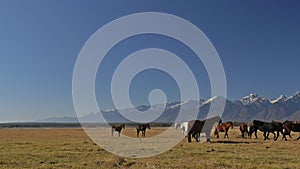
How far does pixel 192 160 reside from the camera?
18422 mm

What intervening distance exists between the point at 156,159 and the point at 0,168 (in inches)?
277

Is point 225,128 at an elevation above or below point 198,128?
above

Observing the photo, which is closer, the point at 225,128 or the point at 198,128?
the point at 198,128

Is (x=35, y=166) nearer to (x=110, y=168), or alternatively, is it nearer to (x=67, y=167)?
(x=67, y=167)

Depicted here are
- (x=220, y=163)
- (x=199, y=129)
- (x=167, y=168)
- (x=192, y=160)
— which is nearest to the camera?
(x=167, y=168)

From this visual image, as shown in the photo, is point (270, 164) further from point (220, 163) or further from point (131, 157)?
point (131, 157)

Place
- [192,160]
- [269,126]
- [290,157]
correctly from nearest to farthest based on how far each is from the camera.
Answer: [192,160] → [290,157] → [269,126]

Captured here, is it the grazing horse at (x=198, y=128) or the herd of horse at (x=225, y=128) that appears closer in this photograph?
the grazing horse at (x=198, y=128)

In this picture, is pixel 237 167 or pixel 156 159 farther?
pixel 156 159

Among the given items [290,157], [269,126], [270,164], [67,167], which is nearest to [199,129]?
[269,126]

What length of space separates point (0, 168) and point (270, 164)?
11490mm

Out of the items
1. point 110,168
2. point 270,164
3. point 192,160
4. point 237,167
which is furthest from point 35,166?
point 270,164

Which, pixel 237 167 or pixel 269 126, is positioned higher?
pixel 269 126

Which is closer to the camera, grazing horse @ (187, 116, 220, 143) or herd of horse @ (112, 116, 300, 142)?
grazing horse @ (187, 116, 220, 143)
